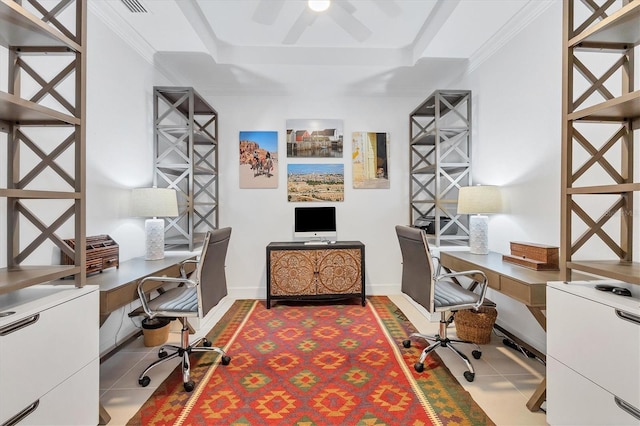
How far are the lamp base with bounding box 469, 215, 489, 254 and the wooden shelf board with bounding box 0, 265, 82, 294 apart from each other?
304 centimetres

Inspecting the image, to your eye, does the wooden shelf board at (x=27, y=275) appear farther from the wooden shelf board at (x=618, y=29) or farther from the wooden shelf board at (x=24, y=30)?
the wooden shelf board at (x=618, y=29)

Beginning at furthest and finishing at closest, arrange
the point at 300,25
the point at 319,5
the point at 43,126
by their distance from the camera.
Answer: the point at 300,25 < the point at 319,5 < the point at 43,126

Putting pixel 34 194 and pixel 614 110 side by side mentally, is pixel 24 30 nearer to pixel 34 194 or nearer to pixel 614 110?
pixel 34 194

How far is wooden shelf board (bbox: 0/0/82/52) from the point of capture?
1.18 m

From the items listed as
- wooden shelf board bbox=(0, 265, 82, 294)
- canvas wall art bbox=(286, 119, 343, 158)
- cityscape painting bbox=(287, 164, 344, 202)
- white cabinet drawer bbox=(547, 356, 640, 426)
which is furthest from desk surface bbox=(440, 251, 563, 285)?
wooden shelf board bbox=(0, 265, 82, 294)

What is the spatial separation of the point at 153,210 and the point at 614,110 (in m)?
3.20

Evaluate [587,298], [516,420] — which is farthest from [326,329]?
[587,298]

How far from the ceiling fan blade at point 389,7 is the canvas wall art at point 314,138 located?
1494 mm

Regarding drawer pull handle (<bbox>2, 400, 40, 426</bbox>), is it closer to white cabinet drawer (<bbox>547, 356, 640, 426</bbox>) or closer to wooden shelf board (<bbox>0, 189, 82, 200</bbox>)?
wooden shelf board (<bbox>0, 189, 82, 200</bbox>)

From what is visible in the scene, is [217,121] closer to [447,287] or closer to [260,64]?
[260,64]

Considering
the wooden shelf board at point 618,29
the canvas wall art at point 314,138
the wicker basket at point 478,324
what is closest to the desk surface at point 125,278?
the canvas wall art at point 314,138

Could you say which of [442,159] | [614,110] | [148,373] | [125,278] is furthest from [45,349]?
[442,159]

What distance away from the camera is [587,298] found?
4.18ft

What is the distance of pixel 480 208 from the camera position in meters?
2.79
